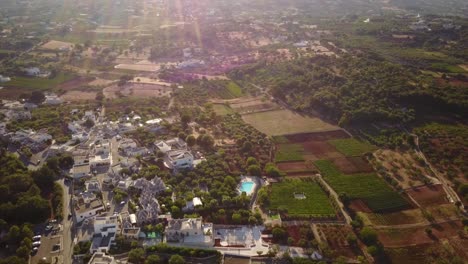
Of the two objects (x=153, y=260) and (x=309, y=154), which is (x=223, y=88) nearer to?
(x=309, y=154)

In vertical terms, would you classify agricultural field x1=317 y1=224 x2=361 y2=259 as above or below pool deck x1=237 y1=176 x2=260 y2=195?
above

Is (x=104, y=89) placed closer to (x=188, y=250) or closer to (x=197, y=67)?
(x=197, y=67)

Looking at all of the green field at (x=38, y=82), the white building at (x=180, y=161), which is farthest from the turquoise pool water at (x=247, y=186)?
the green field at (x=38, y=82)

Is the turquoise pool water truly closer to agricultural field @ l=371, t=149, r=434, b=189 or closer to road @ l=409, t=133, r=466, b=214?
agricultural field @ l=371, t=149, r=434, b=189

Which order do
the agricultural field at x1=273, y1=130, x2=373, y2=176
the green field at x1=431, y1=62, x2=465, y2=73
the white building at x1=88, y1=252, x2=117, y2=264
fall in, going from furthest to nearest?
the green field at x1=431, y1=62, x2=465, y2=73, the agricultural field at x1=273, y1=130, x2=373, y2=176, the white building at x1=88, y1=252, x2=117, y2=264

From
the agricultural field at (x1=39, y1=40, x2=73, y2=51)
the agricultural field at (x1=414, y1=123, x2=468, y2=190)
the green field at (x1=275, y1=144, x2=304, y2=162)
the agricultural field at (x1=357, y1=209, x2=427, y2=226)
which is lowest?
the agricultural field at (x1=39, y1=40, x2=73, y2=51)

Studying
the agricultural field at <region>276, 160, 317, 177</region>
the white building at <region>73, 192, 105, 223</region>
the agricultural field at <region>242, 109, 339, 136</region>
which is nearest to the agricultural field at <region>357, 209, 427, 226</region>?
the agricultural field at <region>276, 160, 317, 177</region>
